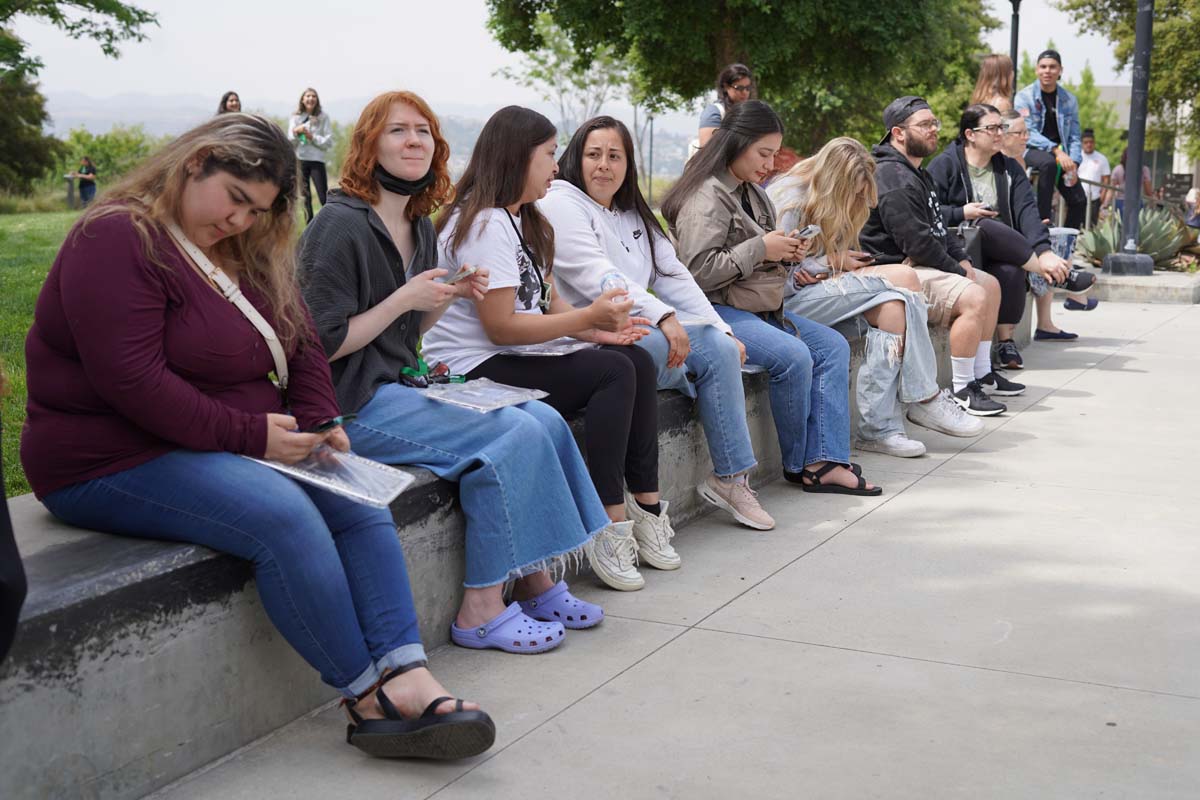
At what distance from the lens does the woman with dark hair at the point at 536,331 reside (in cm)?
437

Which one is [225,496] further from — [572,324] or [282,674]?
[572,324]

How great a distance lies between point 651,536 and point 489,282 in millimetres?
1062

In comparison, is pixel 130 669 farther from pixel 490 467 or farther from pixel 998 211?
pixel 998 211

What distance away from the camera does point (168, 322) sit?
308cm

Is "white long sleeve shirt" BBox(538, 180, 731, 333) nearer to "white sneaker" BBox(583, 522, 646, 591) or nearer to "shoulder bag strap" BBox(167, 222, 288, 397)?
"white sneaker" BBox(583, 522, 646, 591)

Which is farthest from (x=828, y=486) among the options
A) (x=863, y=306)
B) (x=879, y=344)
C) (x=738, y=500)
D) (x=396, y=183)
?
(x=396, y=183)

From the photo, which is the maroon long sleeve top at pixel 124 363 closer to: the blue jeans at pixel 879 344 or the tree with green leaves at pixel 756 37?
the blue jeans at pixel 879 344

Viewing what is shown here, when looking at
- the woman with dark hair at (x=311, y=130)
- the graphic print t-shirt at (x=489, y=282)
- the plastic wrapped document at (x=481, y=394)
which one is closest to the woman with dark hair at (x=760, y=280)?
the graphic print t-shirt at (x=489, y=282)

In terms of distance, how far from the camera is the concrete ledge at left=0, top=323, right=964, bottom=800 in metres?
2.64

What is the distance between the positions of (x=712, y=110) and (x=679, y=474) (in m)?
4.30

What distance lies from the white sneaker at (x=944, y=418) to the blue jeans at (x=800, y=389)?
1155 millimetres

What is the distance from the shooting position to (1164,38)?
33.4 m

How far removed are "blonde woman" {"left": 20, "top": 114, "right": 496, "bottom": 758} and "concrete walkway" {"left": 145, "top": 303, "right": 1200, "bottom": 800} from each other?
0.23 m

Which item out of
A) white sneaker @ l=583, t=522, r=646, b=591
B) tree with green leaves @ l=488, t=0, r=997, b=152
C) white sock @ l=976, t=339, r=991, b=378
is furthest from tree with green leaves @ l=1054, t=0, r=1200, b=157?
white sneaker @ l=583, t=522, r=646, b=591
